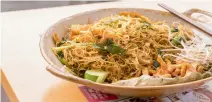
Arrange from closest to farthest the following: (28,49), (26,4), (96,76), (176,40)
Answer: (96,76) < (176,40) < (28,49) < (26,4)

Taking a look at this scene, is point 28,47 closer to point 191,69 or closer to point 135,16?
point 135,16

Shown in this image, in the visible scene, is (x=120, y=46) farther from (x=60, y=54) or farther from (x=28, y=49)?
(x=28, y=49)

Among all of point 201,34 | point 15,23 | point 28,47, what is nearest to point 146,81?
point 201,34

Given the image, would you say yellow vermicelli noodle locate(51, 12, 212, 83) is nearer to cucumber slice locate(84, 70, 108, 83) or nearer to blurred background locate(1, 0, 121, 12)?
cucumber slice locate(84, 70, 108, 83)

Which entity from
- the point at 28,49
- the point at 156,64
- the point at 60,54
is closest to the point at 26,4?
the point at 28,49

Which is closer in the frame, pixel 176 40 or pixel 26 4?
pixel 176 40

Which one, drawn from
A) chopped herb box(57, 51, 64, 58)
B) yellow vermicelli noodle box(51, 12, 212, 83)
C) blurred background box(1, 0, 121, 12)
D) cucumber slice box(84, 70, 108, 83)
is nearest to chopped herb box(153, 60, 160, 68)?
yellow vermicelli noodle box(51, 12, 212, 83)

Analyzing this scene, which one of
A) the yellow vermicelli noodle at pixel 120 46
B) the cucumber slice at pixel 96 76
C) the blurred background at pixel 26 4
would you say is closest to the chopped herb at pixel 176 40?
the yellow vermicelli noodle at pixel 120 46
